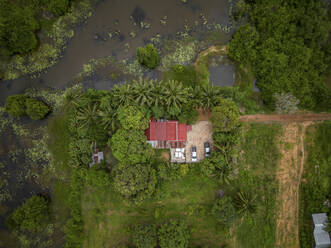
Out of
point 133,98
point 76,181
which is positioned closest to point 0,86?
point 76,181

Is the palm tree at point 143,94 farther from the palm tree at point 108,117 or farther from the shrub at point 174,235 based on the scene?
the shrub at point 174,235

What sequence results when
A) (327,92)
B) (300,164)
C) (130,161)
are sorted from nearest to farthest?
(130,161)
(327,92)
(300,164)

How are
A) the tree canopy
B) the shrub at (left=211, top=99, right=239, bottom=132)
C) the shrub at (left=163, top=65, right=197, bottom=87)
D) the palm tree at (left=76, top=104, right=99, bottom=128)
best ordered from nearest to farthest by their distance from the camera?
the tree canopy → the shrub at (left=211, top=99, right=239, bottom=132) → the palm tree at (left=76, top=104, right=99, bottom=128) → the shrub at (left=163, top=65, right=197, bottom=87)

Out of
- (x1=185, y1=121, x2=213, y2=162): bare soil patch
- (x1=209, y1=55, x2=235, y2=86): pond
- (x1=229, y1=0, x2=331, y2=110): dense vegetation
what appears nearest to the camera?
(x1=229, y1=0, x2=331, y2=110): dense vegetation

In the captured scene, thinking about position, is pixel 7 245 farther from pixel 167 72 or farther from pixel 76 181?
pixel 167 72

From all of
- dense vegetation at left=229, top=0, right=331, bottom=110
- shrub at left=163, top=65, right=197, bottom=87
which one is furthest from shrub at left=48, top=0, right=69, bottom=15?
dense vegetation at left=229, top=0, right=331, bottom=110

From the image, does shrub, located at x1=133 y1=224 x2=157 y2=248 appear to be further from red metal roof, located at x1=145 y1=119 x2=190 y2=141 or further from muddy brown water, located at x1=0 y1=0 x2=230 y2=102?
muddy brown water, located at x1=0 y1=0 x2=230 y2=102
